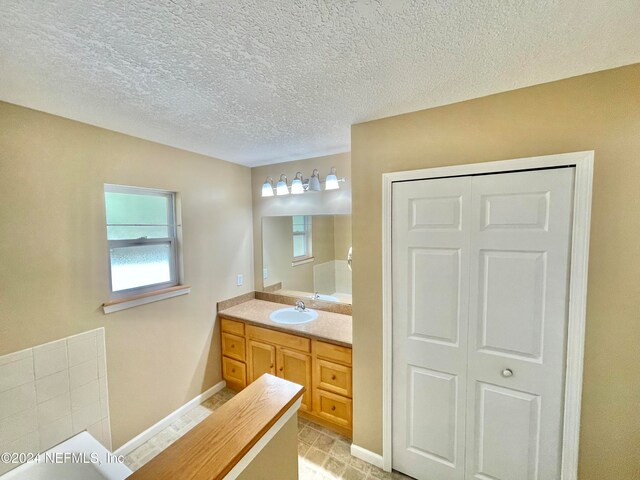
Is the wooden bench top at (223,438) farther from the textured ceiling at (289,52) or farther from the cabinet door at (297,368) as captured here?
the textured ceiling at (289,52)

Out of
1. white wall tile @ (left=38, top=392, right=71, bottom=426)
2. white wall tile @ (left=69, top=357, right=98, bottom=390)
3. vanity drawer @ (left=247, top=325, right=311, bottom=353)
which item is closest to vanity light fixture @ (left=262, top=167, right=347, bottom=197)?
vanity drawer @ (left=247, top=325, right=311, bottom=353)

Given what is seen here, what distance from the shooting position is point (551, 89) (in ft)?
4.23

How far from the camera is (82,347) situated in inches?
67.3

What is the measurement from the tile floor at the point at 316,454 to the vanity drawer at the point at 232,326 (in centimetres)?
74

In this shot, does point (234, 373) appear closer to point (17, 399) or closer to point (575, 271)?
point (17, 399)

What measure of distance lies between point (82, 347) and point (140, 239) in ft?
2.73

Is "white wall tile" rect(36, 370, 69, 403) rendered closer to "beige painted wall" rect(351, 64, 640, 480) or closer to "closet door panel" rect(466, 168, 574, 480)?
"closet door panel" rect(466, 168, 574, 480)

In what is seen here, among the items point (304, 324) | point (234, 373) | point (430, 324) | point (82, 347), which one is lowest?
point (234, 373)

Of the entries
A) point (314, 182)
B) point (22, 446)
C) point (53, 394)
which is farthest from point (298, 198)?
point (22, 446)

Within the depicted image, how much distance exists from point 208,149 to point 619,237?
2792 millimetres

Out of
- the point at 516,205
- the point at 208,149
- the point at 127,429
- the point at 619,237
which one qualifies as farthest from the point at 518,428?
the point at 208,149

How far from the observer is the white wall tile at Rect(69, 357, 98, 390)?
5.46ft

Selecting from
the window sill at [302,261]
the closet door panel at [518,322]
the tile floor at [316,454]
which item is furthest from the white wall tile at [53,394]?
the closet door panel at [518,322]

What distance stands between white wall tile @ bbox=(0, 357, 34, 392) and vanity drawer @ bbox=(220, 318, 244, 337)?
54.5 inches
